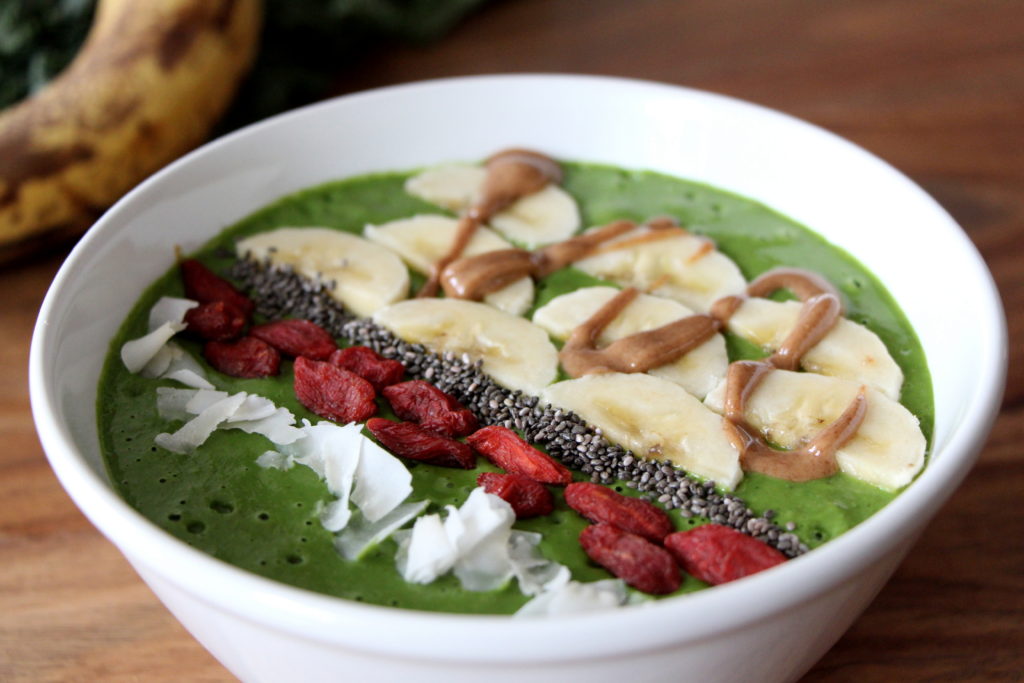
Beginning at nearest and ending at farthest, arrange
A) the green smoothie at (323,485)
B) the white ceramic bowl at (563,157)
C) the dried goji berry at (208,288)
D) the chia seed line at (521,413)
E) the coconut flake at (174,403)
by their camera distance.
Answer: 1. the white ceramic bowl at (563,157)
2. the green smoothie at (323,485)
3. the chia seed line at (521,413)
4. the coconut flake at (174,403)
5. the dried goji berry at (208,288)

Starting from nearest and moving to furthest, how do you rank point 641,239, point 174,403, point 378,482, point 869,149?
1. point 378,482
2. point 174,403
3. point 641,239
4. point 869,149

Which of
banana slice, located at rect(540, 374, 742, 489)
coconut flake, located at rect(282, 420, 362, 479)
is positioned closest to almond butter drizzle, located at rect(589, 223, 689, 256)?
banana slice, located at rect(540, 374, 742, 489)

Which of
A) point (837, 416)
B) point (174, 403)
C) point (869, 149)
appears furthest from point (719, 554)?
point (869, 149)

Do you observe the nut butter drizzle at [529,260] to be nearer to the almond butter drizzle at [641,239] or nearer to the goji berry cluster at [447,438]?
the almond butter drizzle at [641,239]

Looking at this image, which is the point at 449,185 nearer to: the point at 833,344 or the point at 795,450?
the point at 833,344

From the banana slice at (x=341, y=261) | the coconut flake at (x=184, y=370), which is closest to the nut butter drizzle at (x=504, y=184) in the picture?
the banana slice at (x=341, y=261)

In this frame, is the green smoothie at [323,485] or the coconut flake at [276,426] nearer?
the green smoothie at [323,485]

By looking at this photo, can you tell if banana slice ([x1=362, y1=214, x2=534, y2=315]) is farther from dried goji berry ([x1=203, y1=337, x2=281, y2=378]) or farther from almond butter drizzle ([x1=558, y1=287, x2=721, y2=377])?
dried goji berry ([x1=203, y1=337, x2=281, y2=378])
